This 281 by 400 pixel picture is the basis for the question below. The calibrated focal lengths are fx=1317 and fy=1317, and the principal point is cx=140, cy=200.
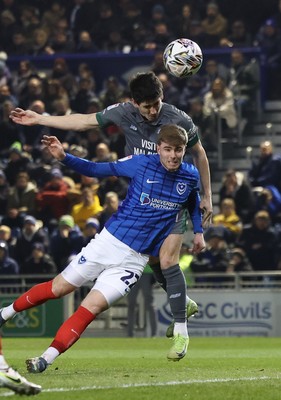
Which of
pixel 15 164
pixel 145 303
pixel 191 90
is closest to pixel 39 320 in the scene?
pixel 145 303

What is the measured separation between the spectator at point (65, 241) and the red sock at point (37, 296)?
36.2 ft

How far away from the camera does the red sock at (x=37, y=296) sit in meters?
11.0

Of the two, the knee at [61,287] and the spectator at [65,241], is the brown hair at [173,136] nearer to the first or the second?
the knee at [61,287]

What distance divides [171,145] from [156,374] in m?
1.89

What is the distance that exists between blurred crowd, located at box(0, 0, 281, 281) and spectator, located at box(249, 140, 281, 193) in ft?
0.08

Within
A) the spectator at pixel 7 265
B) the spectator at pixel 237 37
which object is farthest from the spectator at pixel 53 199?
the spectator at pixel 237 37

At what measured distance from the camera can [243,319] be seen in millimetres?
21531

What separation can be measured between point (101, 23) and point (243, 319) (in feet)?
33.6

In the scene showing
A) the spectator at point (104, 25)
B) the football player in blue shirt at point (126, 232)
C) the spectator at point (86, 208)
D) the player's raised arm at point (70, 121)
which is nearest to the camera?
the football player in blue shirt at point (126, 232)

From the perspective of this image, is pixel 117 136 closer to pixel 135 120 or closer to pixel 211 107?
pixel 211 107

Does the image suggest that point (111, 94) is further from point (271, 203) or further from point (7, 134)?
point (271, 203)

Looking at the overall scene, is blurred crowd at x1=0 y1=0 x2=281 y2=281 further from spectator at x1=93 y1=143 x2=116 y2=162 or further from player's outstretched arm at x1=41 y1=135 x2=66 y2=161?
player's outstretched arm at x1=41 y1=135 x2=66 y2=161

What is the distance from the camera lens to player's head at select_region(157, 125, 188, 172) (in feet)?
34.8

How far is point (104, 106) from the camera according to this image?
25.7m
